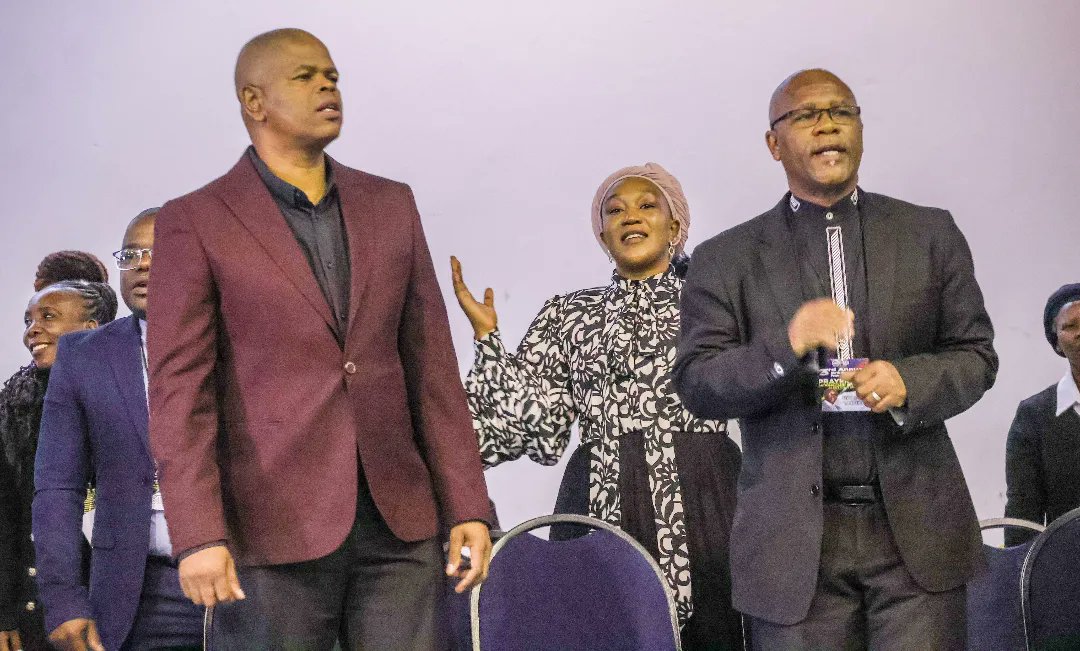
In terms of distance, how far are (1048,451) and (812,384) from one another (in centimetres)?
194

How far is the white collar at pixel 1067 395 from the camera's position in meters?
3.96

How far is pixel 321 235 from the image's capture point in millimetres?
2170

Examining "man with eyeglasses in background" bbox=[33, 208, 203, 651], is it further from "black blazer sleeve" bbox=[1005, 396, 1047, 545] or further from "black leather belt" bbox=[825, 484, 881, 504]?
"black blazer sleeve" bbox=[1005, 396, 1047, 545]

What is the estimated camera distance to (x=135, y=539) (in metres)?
2.69

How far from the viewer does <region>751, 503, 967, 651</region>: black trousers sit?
225 cm

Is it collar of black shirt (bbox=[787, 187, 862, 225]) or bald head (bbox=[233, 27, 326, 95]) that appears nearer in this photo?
bald head (bbox=[233, 27, 326, 95])

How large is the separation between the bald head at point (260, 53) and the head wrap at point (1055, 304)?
2.92 meters

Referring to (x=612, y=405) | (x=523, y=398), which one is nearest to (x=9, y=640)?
(x=523, y=398)

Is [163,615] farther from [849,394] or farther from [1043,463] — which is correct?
[1043,463]

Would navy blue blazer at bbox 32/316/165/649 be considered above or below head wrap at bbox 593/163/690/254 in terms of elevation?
below

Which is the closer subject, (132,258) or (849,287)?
(849,287)

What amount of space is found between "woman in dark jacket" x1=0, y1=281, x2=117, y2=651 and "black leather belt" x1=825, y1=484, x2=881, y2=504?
2169 mm

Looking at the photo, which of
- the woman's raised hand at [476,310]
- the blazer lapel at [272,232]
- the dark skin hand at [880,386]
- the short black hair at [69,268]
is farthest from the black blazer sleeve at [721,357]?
the short black hair at [69,268]

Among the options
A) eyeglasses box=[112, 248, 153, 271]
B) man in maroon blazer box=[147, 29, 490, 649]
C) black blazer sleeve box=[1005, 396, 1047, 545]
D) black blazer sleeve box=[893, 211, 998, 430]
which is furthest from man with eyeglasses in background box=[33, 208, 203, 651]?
black blazer sleeve box=[1005, 396, 1047, 545]
